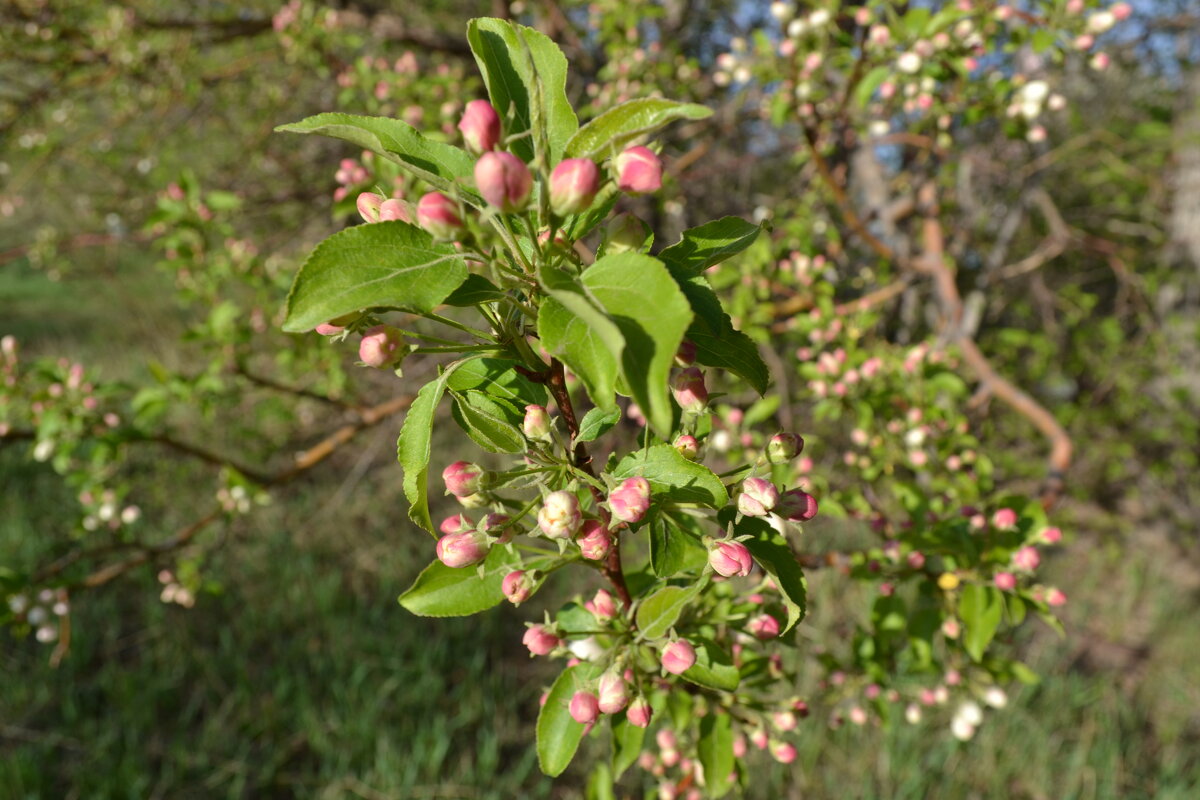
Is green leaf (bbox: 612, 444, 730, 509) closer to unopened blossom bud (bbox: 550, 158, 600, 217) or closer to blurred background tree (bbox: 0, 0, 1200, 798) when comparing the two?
unopened blossom bud (bbox: 550, 158, 600, 217)

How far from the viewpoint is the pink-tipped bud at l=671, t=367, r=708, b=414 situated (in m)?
0.68

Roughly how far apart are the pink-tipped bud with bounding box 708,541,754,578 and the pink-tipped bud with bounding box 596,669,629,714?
0.52 feet

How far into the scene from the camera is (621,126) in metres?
0.52

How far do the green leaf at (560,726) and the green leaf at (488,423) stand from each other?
0.28 m

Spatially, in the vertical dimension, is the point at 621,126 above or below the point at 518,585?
above

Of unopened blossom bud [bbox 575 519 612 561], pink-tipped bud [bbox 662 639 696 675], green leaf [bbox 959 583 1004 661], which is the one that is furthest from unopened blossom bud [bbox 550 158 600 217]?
green leaf [bbox 959 583 1004 661]

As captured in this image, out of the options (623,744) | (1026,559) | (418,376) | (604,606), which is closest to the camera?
(604,606)

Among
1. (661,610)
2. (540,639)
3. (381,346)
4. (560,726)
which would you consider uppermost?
(381,346)

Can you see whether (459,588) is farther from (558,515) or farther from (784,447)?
(784,447)

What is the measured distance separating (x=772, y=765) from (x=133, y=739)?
2138 millimetres

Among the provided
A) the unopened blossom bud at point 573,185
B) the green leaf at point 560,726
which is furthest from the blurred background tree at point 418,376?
the unopened blossom bud at point 573,185

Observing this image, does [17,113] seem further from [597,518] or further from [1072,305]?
[1072,305]

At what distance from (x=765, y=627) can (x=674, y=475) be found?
1.02 feet

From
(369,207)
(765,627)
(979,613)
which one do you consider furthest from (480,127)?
(979,613)
